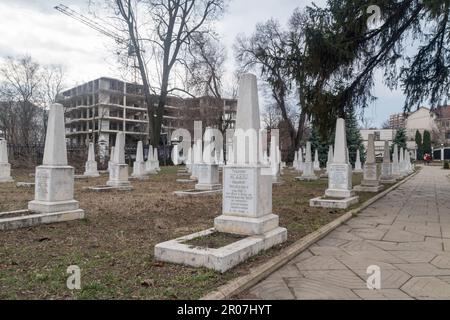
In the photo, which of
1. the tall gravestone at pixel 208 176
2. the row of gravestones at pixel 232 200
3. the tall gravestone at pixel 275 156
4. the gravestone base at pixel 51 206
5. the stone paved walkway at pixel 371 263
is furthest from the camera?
the tall gravestone at pixel 275 156

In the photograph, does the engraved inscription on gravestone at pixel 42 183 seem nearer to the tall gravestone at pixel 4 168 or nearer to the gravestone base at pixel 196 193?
the gravestone base at pixel 196 193

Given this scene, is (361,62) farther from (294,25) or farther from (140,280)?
(294,25)

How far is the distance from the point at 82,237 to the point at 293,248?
3.70m

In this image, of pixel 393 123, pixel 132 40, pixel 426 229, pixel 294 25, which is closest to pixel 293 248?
pixel 426 229

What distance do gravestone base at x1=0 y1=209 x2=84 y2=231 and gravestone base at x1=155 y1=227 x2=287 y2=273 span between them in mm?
3636

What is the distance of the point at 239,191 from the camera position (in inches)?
250

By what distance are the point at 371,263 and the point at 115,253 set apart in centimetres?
377

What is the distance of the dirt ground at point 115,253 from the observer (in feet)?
13.5

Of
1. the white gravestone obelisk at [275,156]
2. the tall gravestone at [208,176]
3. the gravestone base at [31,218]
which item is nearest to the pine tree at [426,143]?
the white gravestone obelisk at [275,156]

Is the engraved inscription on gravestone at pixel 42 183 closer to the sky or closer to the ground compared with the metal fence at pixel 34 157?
closer to the ground

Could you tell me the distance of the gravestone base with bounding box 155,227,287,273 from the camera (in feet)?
15.8

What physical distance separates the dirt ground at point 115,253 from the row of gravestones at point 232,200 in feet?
0.59

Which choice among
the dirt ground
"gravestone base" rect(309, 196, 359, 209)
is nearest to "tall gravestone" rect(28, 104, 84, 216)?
the dirt ground
